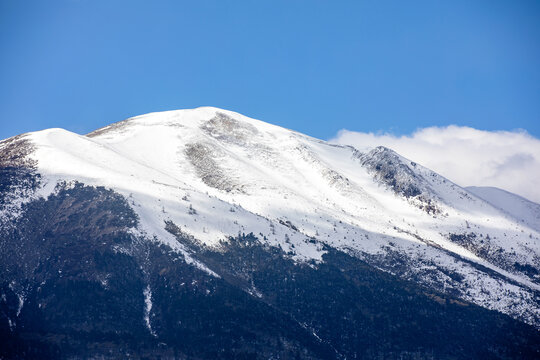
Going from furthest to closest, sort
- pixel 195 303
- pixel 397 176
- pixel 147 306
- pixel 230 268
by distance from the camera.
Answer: pixel 397 176, pixel 230 268, pixel 195 303, pixel 147 306

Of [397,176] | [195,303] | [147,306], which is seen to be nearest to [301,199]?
[397,176]

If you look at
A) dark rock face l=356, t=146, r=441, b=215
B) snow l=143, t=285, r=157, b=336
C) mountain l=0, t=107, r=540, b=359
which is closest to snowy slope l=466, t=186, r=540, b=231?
mountain l=0, t=107, r=540, b=359

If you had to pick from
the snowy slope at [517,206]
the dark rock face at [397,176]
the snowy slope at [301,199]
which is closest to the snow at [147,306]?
the snowy slope at [301,199]

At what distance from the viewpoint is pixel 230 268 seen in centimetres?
8825

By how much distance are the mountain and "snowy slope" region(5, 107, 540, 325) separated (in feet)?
1.97

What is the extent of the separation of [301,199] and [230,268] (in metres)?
44.1

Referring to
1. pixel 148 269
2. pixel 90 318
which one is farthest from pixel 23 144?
pixel 90 318

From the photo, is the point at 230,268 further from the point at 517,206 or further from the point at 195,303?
the point at 517,206

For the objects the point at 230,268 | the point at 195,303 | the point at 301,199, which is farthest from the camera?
the point at 301,199

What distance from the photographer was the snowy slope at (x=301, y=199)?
98.9m

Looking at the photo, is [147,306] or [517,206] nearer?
[147,306]

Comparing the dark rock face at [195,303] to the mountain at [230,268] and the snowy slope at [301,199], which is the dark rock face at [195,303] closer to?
the mountain at [230,268]

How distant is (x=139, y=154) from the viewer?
14438 centimetres

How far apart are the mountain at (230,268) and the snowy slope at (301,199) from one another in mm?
601
